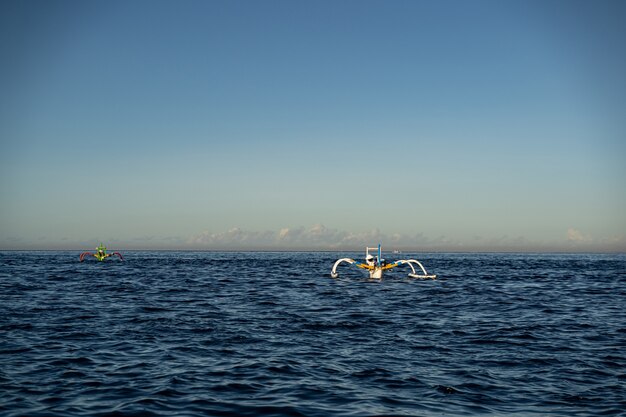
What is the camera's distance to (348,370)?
576 inches

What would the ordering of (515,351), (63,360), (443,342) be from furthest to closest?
(443,342) < (515,351) < (63,360)

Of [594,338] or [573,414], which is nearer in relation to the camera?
[573,414]

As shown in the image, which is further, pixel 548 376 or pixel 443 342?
pixel 443 342

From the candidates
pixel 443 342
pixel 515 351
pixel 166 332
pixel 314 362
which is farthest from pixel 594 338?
pixel 166 332

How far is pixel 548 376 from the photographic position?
14.3m

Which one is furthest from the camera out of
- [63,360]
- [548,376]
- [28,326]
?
[28,326]

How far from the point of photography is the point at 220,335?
789 inches

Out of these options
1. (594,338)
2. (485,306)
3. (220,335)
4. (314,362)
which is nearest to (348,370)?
(314,362)

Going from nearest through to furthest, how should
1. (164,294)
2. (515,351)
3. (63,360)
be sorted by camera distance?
(63,360) < (515,351) < (164,294)

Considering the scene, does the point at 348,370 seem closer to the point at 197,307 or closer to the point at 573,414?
the point at 573,414

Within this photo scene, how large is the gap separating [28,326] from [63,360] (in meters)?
7.72

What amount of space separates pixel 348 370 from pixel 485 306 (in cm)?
1878

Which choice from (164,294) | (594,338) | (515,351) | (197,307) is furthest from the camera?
(164,294)

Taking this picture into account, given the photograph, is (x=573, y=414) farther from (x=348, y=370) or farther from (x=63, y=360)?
(x=63, y=360)
